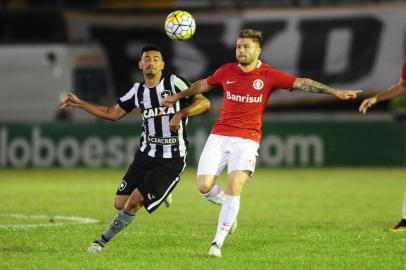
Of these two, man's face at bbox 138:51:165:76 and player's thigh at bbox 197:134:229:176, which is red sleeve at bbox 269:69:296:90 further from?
man's face at bbox 138:51:165:76

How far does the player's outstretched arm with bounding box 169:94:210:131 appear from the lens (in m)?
10.9

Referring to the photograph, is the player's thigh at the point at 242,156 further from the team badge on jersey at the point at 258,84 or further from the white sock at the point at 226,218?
the team badge on jersey at the point at 258,84

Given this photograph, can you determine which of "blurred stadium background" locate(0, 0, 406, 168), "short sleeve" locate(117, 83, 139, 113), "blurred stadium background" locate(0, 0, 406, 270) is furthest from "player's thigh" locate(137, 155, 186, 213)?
"blurred stadium background" locate(0, 0, 406, 168)

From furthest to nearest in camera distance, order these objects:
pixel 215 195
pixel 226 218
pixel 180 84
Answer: pixel 215 195
pixel 180 84
pixel 226 218

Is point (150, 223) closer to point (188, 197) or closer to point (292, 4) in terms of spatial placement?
point (188, 197)

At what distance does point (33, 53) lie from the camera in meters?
30.2

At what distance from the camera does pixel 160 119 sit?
11.4 meters

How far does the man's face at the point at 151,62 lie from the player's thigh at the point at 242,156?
4.02ft

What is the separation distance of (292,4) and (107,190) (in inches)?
473

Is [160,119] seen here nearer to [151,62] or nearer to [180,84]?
[180,84]

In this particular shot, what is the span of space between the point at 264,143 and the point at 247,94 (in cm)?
1710

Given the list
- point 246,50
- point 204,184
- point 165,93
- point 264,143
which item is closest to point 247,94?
point 246,50

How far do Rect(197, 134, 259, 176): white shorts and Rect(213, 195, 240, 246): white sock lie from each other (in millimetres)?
364

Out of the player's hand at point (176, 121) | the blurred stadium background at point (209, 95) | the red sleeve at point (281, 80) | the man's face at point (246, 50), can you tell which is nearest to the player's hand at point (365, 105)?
the red sleeve at point (281, 80)
